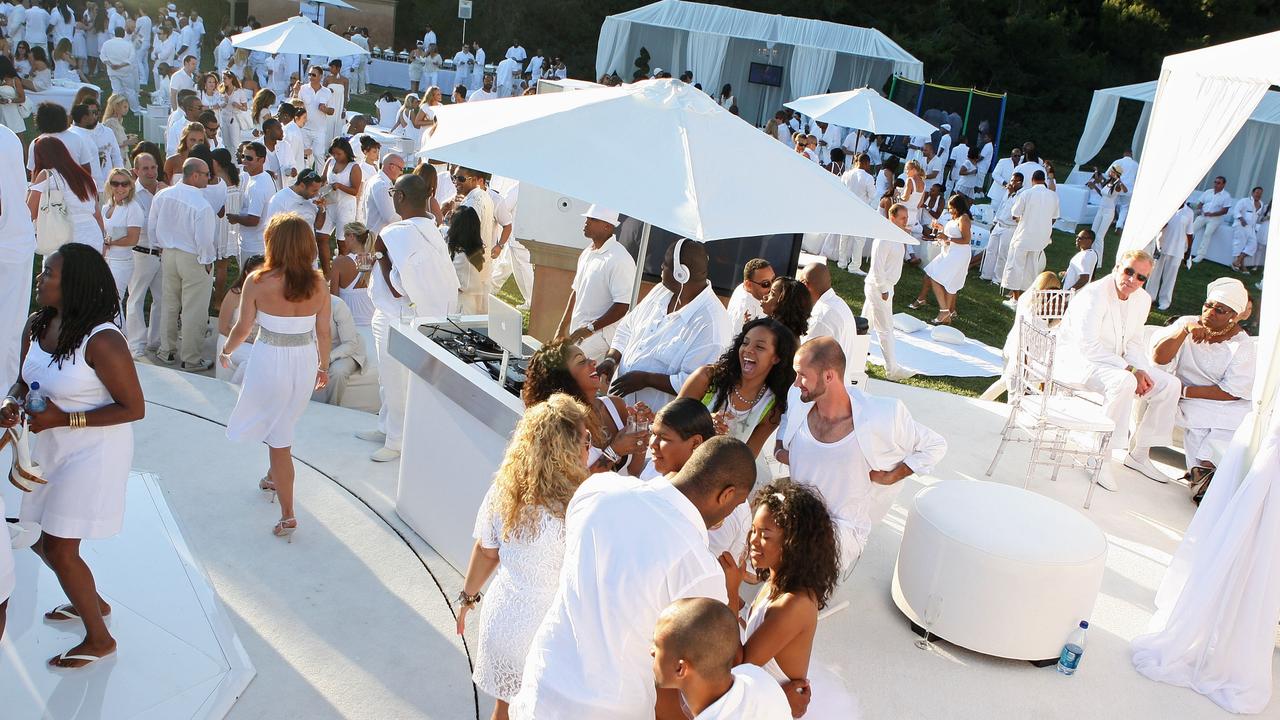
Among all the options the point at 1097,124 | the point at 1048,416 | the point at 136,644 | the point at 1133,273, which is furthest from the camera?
the point at 1097,124

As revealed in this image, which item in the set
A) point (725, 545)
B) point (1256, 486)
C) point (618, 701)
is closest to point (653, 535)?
point (618, 701)

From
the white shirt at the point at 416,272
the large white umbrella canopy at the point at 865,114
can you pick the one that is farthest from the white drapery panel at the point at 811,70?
the white shirt at the point at 416,272

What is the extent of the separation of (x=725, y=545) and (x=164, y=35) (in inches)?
936

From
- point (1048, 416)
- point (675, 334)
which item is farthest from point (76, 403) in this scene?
point (1048, 416)

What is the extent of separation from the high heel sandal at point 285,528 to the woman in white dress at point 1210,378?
6373mm

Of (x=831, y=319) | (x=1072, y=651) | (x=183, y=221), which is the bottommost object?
(x=1072, y=651)

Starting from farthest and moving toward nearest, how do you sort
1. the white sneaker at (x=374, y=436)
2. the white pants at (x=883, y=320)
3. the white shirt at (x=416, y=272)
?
1. the white pants at (x=883, y=320)
2. the white sneaker at (x=374, y=436)
3. the white shirt at (x=416, y=272)

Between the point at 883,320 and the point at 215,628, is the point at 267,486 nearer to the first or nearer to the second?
the point at 215,628

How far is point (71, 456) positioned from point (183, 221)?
4660mm

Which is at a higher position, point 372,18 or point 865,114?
point 372,18

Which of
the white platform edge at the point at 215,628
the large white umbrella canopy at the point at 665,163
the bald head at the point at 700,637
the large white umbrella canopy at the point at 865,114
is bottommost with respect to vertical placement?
the white platform edge at the point at 215,628

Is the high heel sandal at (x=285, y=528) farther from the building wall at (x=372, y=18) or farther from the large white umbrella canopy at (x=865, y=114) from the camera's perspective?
the building wall at (x=372, y=18)

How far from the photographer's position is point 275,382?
563 cm

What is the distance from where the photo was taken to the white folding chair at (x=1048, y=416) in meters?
7.48
